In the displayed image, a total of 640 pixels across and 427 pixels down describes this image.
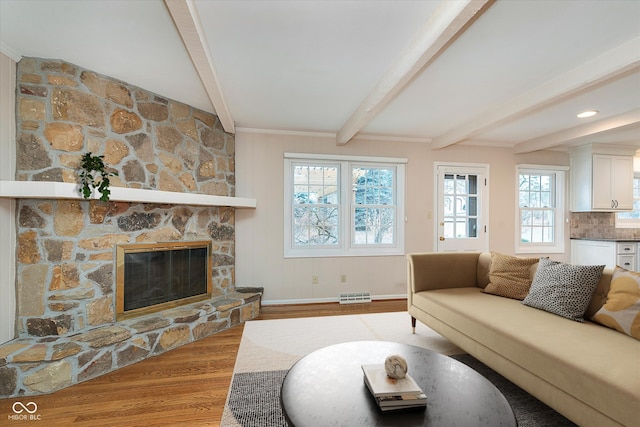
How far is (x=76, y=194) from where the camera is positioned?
220 centimetres

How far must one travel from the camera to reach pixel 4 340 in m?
2.15

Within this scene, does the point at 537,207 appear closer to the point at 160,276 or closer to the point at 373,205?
the point at 373,205

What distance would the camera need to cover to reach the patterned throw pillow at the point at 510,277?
2539 mm

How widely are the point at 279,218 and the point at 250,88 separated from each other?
5.81ft

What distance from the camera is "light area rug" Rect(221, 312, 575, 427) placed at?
1.73 meters

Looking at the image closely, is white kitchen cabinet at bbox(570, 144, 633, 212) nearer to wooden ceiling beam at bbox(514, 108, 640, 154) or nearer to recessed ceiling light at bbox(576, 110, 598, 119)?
wooden ceiling beam at bbox(514, 108, 640, 154)

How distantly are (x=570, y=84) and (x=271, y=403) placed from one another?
3.23 m

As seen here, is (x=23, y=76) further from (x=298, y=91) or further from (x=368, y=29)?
(x=368, y=29)

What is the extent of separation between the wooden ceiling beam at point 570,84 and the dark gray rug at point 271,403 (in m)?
2.31

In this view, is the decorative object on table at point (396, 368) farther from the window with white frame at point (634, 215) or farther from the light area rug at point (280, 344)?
the window with white frame at point (634, 215)

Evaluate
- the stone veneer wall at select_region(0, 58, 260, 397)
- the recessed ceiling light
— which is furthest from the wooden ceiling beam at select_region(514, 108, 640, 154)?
the stone veneer wall at select_region(0, 58, 260, 397)

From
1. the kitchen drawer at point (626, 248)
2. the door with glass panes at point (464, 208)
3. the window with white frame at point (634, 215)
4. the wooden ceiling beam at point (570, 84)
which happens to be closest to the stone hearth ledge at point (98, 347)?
the door with glass panes at point (464, 208)

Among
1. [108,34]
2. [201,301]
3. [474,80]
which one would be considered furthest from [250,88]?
[201,301]

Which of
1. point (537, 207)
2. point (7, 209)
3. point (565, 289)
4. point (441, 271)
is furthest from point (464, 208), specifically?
point (7, 209)
